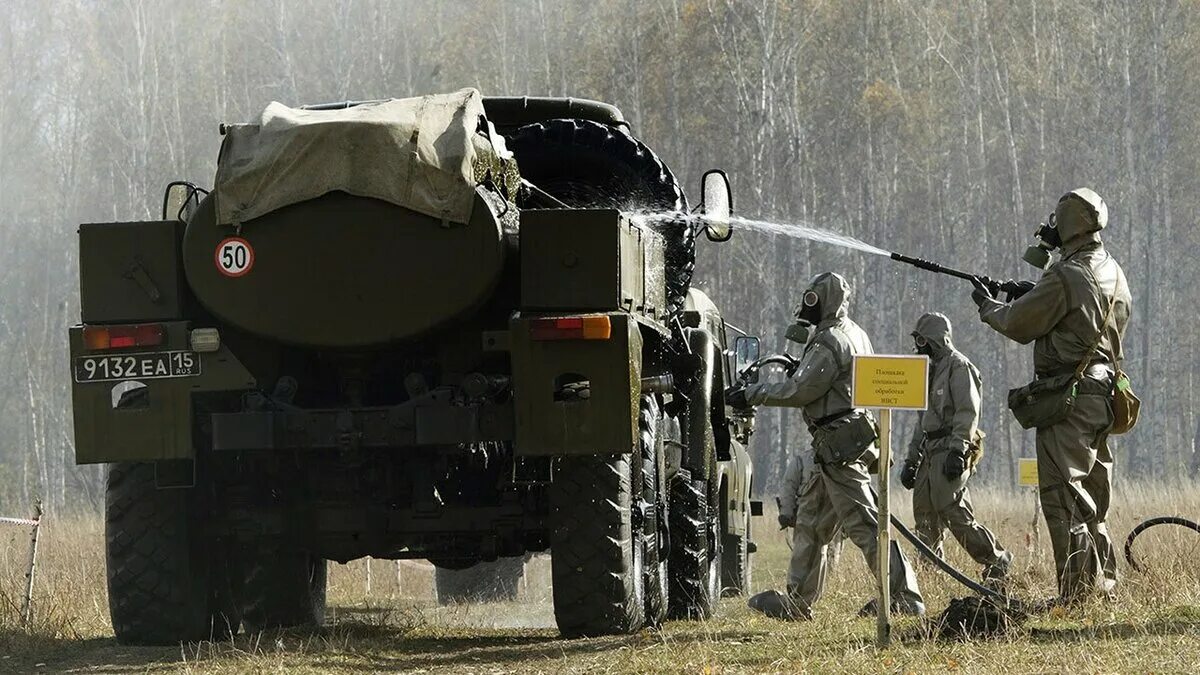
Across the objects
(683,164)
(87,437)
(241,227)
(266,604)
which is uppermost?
(683,164)

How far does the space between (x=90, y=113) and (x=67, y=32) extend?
2.95 meters

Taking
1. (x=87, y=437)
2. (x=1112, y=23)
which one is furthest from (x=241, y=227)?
(x=1112, y=23)

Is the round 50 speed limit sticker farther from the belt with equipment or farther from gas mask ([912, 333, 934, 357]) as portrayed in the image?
gas mask ([912, 333, 934, 357])

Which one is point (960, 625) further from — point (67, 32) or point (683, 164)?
point (67, 32)

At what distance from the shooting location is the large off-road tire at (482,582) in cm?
1395

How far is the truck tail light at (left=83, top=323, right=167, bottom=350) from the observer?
8.59m

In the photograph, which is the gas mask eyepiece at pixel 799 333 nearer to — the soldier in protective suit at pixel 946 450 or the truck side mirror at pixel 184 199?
the soldier in protective suit at pixel 946 450

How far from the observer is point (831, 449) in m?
10.3

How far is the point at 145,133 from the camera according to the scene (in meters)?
41.5

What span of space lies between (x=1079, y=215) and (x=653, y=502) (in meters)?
2.51

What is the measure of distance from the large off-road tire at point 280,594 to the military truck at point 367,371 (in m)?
0.68

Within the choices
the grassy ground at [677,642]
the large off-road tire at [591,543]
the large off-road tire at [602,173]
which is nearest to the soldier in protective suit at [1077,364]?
the grassy ground at [677,642]

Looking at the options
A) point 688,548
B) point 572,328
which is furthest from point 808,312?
point 572,328

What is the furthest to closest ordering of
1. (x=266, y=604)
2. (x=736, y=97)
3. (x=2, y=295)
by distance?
1. (x=2, y=295)
2. (x=736, y=97)
3. (x=266, y=604)
